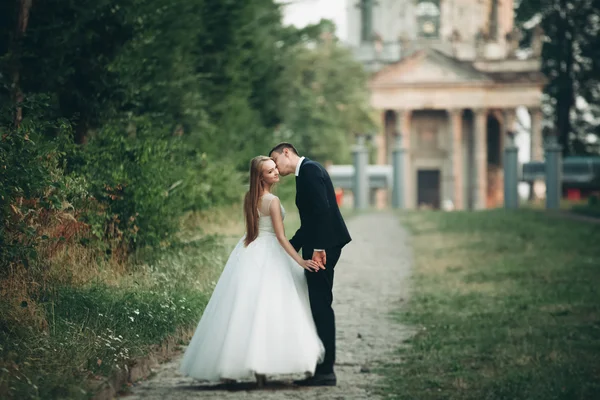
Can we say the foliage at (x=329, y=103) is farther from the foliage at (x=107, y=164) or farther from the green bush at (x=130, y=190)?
the green bush at (x=130, y=190)

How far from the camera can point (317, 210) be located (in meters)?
7.78

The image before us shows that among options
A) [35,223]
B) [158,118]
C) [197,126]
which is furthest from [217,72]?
[35,223]

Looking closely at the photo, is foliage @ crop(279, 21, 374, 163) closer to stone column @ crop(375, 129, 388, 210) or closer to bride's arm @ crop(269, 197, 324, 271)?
stone column @ crop(375, 129, 388, 210)

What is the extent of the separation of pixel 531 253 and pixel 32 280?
11683 millimetres

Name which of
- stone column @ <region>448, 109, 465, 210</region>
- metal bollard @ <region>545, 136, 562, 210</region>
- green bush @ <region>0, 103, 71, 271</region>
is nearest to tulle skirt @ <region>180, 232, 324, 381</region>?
green bush @ <region>0, 103, 71, 271</region>

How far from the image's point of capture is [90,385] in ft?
23.9

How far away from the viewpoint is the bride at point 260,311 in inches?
297

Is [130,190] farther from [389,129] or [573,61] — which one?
[389,129]

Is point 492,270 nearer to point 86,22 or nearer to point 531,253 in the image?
point 531,253

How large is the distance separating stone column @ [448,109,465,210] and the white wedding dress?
66347 millimetres

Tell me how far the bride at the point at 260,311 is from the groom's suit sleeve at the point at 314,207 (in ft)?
0.53

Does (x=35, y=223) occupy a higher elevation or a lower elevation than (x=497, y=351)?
higher

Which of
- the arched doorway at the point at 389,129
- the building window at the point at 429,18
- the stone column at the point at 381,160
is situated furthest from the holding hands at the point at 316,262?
the building window at the point at 429,18

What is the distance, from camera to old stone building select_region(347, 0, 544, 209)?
71.9m
